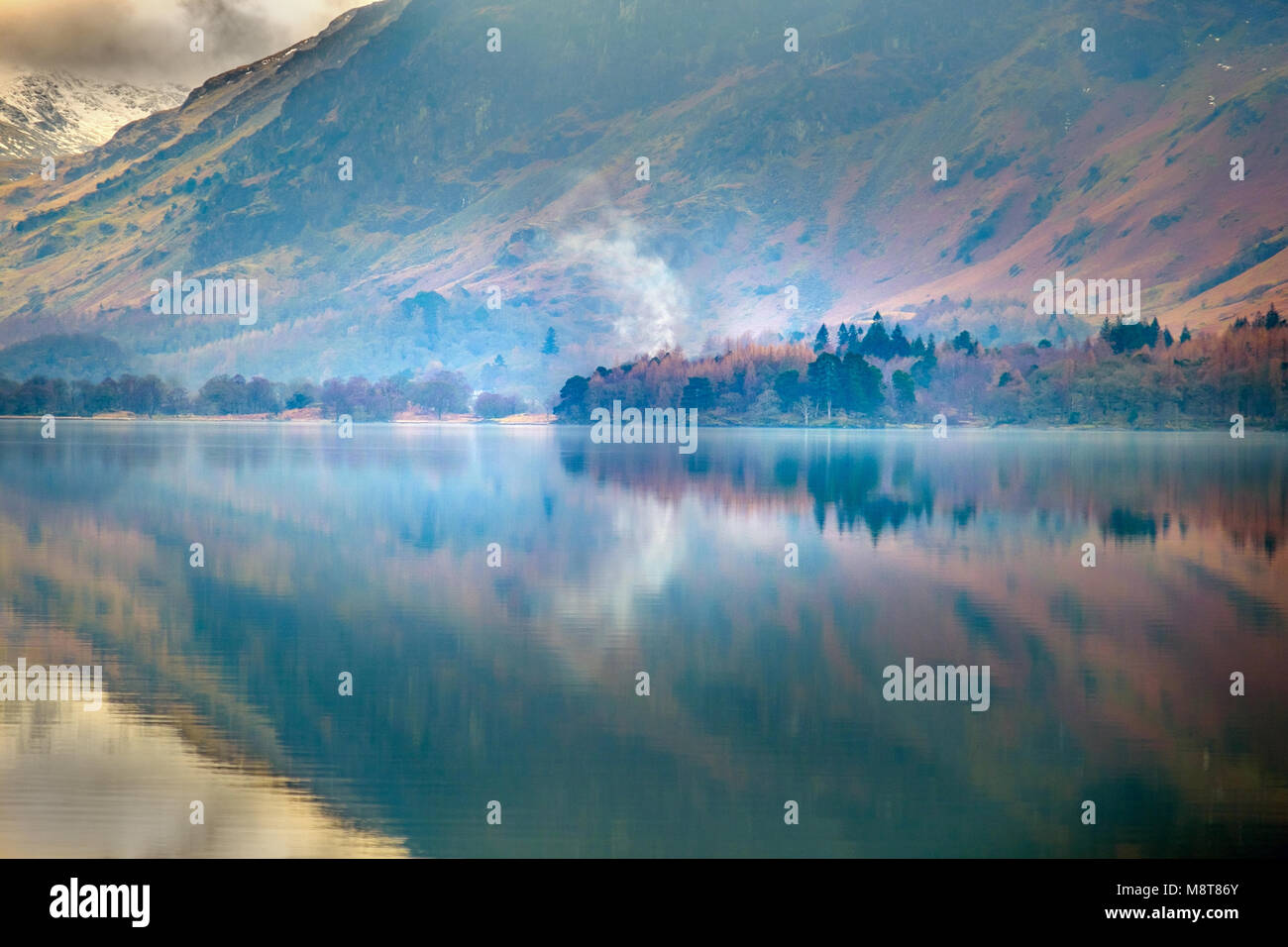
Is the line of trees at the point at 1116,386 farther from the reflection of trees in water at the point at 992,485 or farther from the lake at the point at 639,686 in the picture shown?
the lake at the point at 639,686

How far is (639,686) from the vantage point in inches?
697

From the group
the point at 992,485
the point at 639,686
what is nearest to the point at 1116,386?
the point at 992,485

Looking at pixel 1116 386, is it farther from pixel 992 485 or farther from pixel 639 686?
pixel 639 686

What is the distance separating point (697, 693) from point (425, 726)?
3602mm

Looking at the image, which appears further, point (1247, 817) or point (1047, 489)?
point (1047, 489)

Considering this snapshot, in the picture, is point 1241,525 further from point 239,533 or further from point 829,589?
point 239,533

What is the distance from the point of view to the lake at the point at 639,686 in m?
12.9

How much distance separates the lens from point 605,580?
2698cm

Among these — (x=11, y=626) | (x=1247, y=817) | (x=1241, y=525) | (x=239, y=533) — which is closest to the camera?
(x=1247, y=817)

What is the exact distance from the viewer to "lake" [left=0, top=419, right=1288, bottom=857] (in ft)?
42.2

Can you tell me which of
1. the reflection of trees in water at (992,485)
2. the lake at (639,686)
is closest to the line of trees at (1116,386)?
the reflection of trees in water at (992,485)
